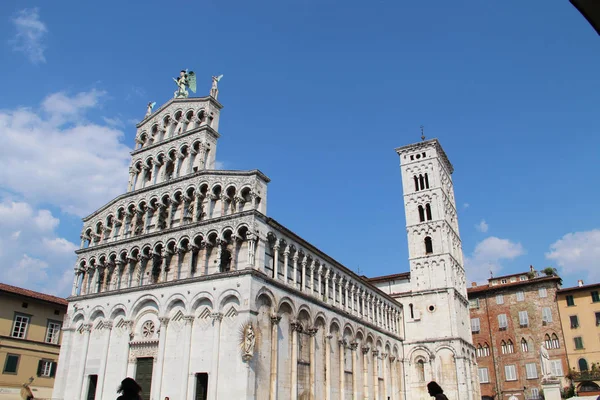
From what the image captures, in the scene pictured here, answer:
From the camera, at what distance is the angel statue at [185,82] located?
38.4 meters

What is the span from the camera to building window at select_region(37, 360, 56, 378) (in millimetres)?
38094

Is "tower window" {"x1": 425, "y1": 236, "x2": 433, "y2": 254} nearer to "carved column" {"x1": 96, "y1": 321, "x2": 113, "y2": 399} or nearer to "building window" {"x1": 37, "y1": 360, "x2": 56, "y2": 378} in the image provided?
"carved column" {"x1": 96, "y1": 321, "x2": 113, "y2": 399}

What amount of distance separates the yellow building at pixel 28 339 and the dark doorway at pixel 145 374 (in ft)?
39.6

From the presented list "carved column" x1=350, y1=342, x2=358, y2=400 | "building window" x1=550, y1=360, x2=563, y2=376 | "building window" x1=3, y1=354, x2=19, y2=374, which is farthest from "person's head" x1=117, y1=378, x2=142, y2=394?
"building window" x1=550, y1=360, x2=563, y2=376

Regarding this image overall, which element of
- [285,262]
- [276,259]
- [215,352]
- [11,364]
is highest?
[285,262]

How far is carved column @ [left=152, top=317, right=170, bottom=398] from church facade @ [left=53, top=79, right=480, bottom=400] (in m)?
0.06

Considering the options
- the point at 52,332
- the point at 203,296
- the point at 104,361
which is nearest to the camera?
the point at 203,296

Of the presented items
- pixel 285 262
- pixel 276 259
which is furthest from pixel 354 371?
pixel 276 259

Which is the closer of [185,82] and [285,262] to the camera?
[285,262]

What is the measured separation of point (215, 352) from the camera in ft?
87.8

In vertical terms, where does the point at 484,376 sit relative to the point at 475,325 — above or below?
below

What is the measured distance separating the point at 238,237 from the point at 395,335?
84.5 ft

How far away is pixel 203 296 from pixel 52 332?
64.8ft

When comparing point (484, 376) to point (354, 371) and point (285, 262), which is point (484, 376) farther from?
point (285, 262)
